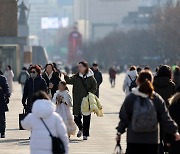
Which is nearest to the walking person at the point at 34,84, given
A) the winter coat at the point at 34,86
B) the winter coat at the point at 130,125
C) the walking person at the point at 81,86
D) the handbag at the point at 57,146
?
the winter coat at the point at 34,86

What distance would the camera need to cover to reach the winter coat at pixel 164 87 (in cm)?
1739

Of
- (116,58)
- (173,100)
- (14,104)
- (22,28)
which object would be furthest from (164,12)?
(173,100)

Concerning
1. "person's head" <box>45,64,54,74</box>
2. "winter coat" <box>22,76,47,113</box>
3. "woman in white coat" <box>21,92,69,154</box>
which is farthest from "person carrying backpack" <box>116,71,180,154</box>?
"person's head" <box>45,64,54,74</box>

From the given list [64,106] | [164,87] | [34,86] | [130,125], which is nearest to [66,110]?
[64,106]

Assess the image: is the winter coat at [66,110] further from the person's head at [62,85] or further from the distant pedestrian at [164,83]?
the distant pedestrian at [164,83]

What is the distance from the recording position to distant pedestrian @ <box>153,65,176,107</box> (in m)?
17.3

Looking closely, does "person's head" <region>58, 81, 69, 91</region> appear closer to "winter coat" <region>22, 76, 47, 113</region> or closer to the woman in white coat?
"winter coat" <region>22, 76, 47, 113</region>

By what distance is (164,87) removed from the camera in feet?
57.3

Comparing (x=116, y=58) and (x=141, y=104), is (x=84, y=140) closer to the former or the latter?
(x=141, y=104)

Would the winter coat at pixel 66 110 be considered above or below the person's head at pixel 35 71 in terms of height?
below

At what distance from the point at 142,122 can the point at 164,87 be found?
4288 mm

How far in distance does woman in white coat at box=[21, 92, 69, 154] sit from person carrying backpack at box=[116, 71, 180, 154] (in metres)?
0.79

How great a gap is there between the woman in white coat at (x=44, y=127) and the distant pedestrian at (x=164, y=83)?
14.9 ft

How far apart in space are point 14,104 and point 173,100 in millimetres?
26545
